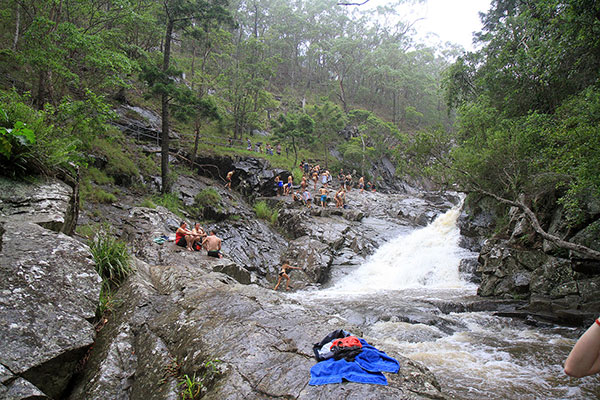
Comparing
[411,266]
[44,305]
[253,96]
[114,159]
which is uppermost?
[253,96]

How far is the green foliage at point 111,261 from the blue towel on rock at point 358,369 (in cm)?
384

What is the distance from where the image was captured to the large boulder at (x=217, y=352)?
2.60 m

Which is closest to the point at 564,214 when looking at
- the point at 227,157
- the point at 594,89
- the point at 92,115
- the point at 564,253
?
the point at 564,253

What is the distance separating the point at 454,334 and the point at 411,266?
7.93 meters

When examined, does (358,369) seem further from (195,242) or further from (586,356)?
(195,242)

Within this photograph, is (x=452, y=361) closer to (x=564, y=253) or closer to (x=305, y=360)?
(x=305, y=360)

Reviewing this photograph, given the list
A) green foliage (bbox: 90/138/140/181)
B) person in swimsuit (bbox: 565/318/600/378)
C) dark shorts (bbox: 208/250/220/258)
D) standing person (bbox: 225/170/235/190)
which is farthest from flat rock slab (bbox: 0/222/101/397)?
standing person (bbox: 225/170/235/190)

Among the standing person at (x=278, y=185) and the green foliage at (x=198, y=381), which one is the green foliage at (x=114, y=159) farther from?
the green foliage at (x=198, y=381)

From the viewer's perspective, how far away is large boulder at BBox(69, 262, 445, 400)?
2.60 metres

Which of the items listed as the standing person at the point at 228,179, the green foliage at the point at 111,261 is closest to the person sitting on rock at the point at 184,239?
the green foliage at the point at 111,261

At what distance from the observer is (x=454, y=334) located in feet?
22.9

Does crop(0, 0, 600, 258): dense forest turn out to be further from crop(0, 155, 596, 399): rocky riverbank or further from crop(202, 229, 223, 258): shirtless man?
crop(202, 229, 223, 258): shirtless man

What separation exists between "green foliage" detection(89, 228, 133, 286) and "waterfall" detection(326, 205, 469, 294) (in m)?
8.63

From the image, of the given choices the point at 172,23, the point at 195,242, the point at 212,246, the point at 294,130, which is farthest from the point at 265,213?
the point at 294,130
